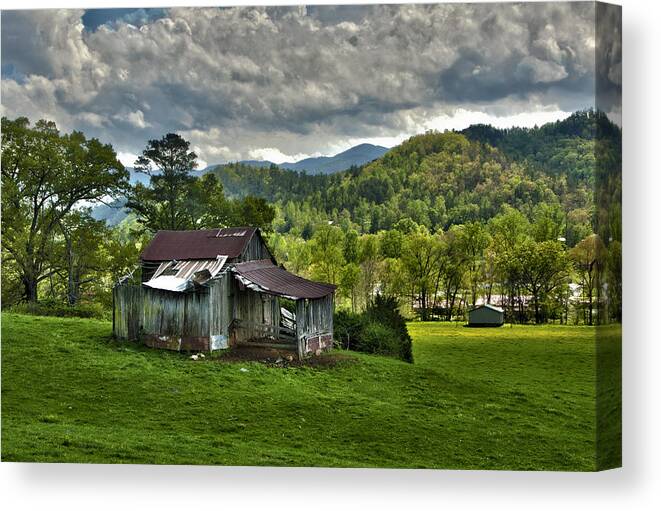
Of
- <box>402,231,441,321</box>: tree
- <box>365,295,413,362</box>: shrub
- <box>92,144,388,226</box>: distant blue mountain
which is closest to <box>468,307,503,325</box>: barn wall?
A: <box>402,231,441,321</box>: tree

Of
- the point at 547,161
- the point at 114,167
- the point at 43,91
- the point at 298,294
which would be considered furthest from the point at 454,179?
the point at 43,91

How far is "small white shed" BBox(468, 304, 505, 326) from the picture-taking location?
13.6m

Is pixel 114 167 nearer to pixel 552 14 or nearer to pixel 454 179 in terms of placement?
pixel 454 179

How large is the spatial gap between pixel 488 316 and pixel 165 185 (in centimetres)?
625

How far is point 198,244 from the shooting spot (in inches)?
573

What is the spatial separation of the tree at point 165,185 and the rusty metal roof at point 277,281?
1.36 m

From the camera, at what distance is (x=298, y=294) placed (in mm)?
14422

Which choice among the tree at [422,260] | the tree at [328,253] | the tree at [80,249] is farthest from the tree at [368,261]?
the tree at [80,249]

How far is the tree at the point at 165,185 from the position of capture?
14273mm

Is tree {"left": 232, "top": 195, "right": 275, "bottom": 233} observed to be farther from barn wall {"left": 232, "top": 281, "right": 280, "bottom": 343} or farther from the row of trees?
barn wall {"left": 232, "top": 281, "right": 280, "bottom": 343}

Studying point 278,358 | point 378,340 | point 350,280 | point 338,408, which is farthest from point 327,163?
point 338,408

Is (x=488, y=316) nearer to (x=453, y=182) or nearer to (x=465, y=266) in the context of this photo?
(x=465, y=266)

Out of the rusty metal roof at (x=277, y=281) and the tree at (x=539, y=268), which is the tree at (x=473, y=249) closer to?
the tree at (x=539, y=268)

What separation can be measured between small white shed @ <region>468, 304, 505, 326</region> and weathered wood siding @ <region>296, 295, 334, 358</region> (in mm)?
2599
